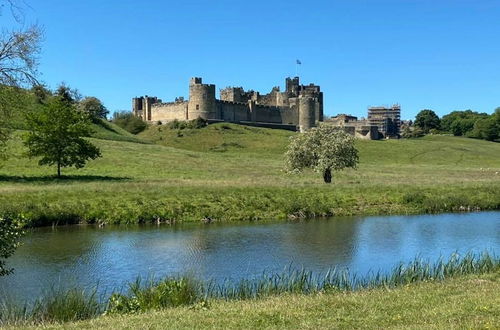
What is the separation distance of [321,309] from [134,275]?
26.7 ft

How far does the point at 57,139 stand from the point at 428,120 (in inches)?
5279

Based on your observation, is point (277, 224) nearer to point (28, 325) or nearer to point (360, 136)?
point (28, 325)

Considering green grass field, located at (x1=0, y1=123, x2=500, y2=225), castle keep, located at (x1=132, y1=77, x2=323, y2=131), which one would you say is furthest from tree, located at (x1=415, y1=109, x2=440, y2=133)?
green grass field, located at (x1=0, y1=123, x2=500, y2=225)

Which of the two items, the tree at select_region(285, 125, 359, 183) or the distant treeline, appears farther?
the distant treeline

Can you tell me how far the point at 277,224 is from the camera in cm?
2806

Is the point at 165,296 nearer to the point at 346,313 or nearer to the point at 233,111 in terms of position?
the point at 346,313

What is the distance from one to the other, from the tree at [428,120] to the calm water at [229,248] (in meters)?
137

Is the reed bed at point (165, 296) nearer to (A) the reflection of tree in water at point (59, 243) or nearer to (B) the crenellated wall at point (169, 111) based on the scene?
(A) the reflection of tree in water at point (59, 243)

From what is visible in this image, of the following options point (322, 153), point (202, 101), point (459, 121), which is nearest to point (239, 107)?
point (202, 101)

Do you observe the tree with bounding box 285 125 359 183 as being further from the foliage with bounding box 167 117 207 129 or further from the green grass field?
the foliage with bounding box 167 117 207 129

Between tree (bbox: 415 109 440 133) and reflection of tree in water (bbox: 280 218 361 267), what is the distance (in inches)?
5441

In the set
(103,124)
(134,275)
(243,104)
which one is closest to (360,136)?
(243,104)

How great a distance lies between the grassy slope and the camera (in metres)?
8.61

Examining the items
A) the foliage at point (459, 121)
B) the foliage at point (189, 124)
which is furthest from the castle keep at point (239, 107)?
the foliage at point (459, 121)
